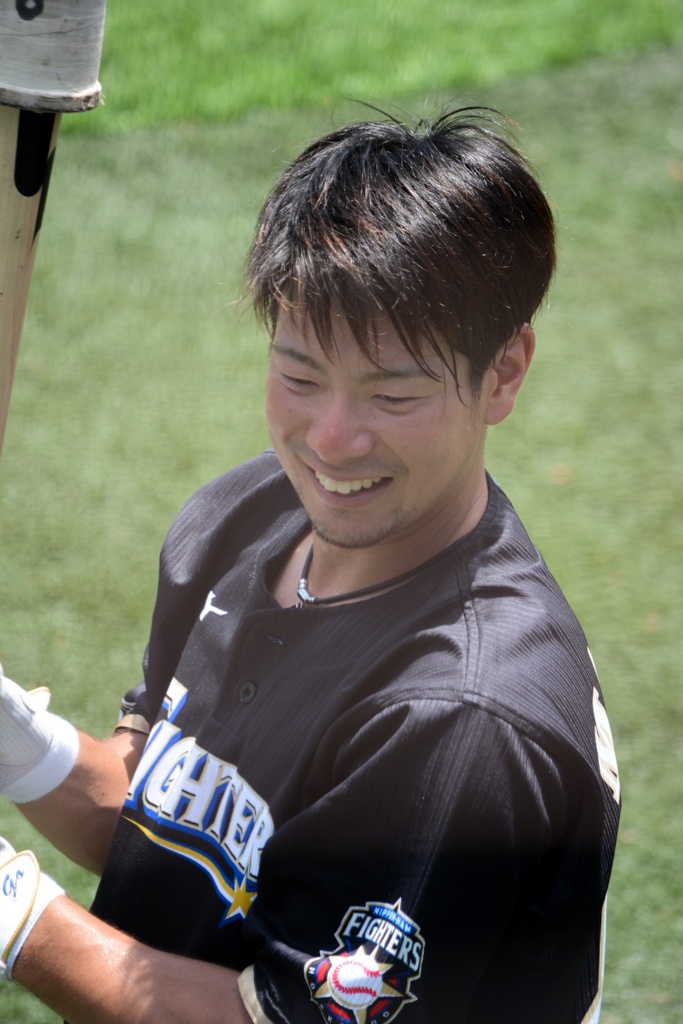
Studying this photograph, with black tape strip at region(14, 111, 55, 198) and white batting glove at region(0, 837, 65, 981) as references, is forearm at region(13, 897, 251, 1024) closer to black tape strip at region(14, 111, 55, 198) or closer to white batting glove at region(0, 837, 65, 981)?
white batting glove at region(0, 837, 65, 981)

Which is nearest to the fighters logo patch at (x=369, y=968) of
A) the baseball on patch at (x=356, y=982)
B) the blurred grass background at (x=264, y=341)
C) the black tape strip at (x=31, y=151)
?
the baseball on patch at (x=356, y=982)

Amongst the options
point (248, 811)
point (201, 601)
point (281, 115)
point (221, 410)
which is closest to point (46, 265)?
point (221, 410)

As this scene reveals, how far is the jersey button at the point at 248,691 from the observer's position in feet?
5.03

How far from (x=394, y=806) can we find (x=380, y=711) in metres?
0.11

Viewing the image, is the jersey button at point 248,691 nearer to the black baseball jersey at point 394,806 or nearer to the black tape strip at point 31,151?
the black baseball jersey at point 394,806

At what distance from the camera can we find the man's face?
1.40 m

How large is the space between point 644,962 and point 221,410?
110 inches

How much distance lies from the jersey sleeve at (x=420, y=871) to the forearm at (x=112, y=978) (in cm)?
6

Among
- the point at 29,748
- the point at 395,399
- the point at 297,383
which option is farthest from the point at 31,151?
the point at 29,748

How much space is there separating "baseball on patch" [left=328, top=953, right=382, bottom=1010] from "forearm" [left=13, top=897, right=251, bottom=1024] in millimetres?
144

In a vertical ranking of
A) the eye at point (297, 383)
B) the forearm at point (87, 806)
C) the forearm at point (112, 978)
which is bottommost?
the forearm at point (87, 806)

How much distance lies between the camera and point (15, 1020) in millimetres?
2691

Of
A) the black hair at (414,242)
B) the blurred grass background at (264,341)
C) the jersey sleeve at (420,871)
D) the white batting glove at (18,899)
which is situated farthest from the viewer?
the blurred grass background at (264,341)

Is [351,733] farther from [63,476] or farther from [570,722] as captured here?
[63,476]
